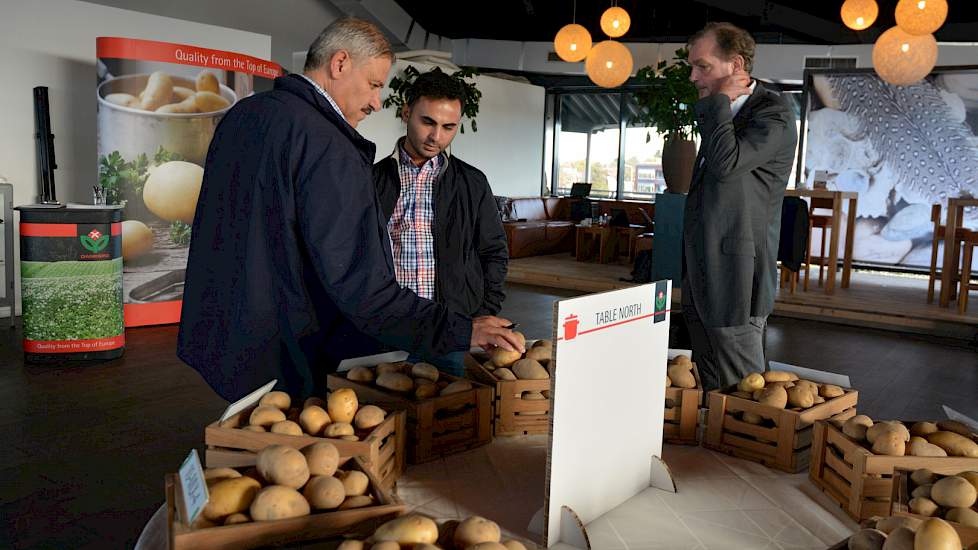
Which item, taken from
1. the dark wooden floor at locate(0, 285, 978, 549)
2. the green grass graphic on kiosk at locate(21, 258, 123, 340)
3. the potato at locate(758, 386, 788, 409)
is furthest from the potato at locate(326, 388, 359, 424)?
the green grass graphic on kiosk at locate(21, 258, 123, 340)

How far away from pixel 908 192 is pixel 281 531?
11829 millimetres

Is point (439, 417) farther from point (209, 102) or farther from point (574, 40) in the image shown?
point (574, 40)

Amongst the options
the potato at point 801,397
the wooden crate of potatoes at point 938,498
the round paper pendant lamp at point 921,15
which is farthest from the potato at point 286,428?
the round paper pendant lamp at point 921,15

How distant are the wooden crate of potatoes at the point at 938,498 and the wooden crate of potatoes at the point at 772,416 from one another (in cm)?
32

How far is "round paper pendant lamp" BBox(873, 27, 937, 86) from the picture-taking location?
A: 24.3 feet

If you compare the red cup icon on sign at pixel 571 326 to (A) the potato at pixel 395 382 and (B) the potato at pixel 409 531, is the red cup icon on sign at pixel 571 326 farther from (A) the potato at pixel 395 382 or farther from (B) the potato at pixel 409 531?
(A) the potato at pixel 395 382

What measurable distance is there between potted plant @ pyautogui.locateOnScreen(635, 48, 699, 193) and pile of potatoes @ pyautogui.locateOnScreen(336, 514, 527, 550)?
6825 mm

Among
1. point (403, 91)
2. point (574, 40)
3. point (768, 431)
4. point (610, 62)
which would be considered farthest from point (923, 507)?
point (403, 91)

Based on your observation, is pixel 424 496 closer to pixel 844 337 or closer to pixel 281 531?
pixel 281 531

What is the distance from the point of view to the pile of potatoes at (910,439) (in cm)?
147

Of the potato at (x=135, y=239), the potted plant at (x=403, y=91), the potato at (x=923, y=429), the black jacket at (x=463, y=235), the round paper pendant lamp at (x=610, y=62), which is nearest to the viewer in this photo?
the potato at (x=923, y=429)

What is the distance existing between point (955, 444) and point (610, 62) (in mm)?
8575

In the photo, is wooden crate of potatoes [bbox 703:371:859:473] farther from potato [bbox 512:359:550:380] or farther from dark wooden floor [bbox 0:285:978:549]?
dark wooden floor [bbox 0:285:978:549]

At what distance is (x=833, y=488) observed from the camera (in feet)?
5.05
